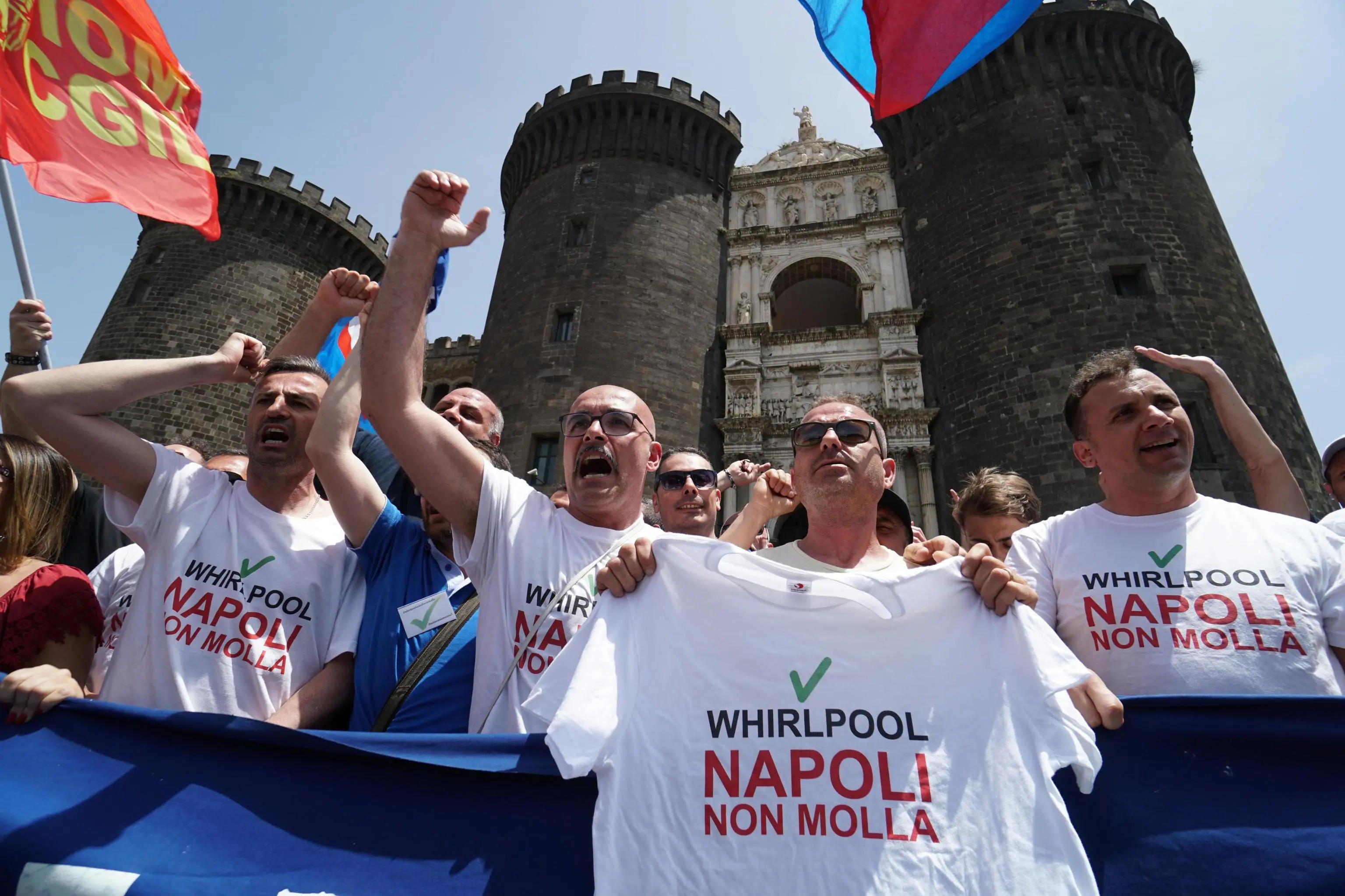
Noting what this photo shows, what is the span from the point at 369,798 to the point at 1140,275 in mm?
15941

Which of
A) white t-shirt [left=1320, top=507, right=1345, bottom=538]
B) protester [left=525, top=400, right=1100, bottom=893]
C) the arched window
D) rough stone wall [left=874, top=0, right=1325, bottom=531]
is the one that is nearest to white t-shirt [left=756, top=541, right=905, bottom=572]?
protester [left=525, top=400, right=1100, bottom=893]

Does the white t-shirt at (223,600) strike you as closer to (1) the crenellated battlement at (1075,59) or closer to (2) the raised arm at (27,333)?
(2) the raised arm at (27,333)

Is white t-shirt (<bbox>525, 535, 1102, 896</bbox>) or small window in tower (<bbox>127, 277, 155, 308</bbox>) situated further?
small window in tower (<bbox>127, 277, 155, 308</bbox>)

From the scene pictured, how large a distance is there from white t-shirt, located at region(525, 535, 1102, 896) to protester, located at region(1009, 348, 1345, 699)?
0.62 metres

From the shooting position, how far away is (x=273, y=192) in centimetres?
2016

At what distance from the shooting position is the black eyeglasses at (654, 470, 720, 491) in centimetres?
415

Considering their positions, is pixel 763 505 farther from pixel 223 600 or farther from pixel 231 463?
pixel 231 463

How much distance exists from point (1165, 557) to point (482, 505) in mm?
2311

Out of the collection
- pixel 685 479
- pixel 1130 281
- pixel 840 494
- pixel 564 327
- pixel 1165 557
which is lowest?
pixel 1165 557

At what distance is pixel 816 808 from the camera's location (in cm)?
182

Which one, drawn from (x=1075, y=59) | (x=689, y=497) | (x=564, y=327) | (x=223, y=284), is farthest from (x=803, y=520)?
(x=223, y=284)

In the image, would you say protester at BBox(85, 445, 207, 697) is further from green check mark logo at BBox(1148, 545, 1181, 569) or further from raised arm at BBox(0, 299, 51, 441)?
green check mark logo at BBox(1148, 545, 1181, 569)

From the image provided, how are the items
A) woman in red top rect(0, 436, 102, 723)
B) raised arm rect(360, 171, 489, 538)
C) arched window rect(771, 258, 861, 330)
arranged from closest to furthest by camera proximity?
1. woman in red top rect(0, 436, 102, 723)
2. raised arm rect(360, 171, 489, 538)
3. arched window rect(771, 258, 861, 330)

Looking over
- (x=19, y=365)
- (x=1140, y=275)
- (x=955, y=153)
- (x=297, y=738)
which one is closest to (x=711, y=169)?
(x=955, y=153)
